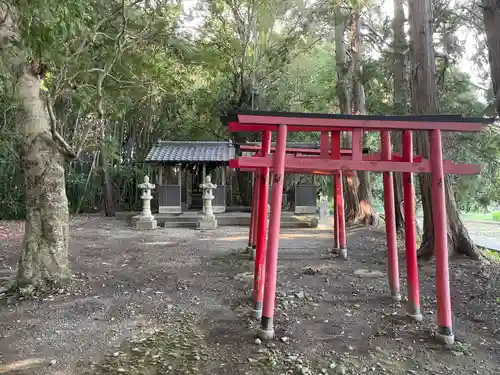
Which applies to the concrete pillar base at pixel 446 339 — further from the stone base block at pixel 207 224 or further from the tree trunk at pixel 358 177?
the stone base block at pixel 207 224

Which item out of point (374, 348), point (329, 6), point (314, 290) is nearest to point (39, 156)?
point (314, 290)

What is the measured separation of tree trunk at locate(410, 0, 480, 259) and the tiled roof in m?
8.25

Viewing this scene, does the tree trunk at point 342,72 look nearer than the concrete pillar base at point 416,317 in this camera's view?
No

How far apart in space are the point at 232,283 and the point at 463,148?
5581 mm

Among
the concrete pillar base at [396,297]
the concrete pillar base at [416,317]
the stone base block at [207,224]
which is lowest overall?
the concrete pillar base at [416,317]

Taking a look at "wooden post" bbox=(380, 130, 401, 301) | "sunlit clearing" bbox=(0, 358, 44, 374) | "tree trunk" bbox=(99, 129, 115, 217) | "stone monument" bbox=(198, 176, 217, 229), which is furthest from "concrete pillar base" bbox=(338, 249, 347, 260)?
"tree trunk" bbox=(99, 129, 115, 217)

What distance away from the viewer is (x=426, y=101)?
6.81 metres

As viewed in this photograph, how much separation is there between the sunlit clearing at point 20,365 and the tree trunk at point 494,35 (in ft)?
16.4

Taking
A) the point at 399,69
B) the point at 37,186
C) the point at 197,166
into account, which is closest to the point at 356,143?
the point at 37,186

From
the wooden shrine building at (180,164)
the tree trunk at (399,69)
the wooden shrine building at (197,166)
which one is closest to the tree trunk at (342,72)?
the wooden shrine building at (197,166)

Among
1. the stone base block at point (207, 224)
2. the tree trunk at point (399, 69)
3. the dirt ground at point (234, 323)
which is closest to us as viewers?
the dirt ground at point (234, 323)

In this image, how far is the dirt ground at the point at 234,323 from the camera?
340 centimetres

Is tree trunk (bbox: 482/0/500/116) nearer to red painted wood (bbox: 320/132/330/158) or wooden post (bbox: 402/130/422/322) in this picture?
wooden post (bbox: 402/130/422/322)

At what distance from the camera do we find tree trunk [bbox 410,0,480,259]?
6.77 meters
